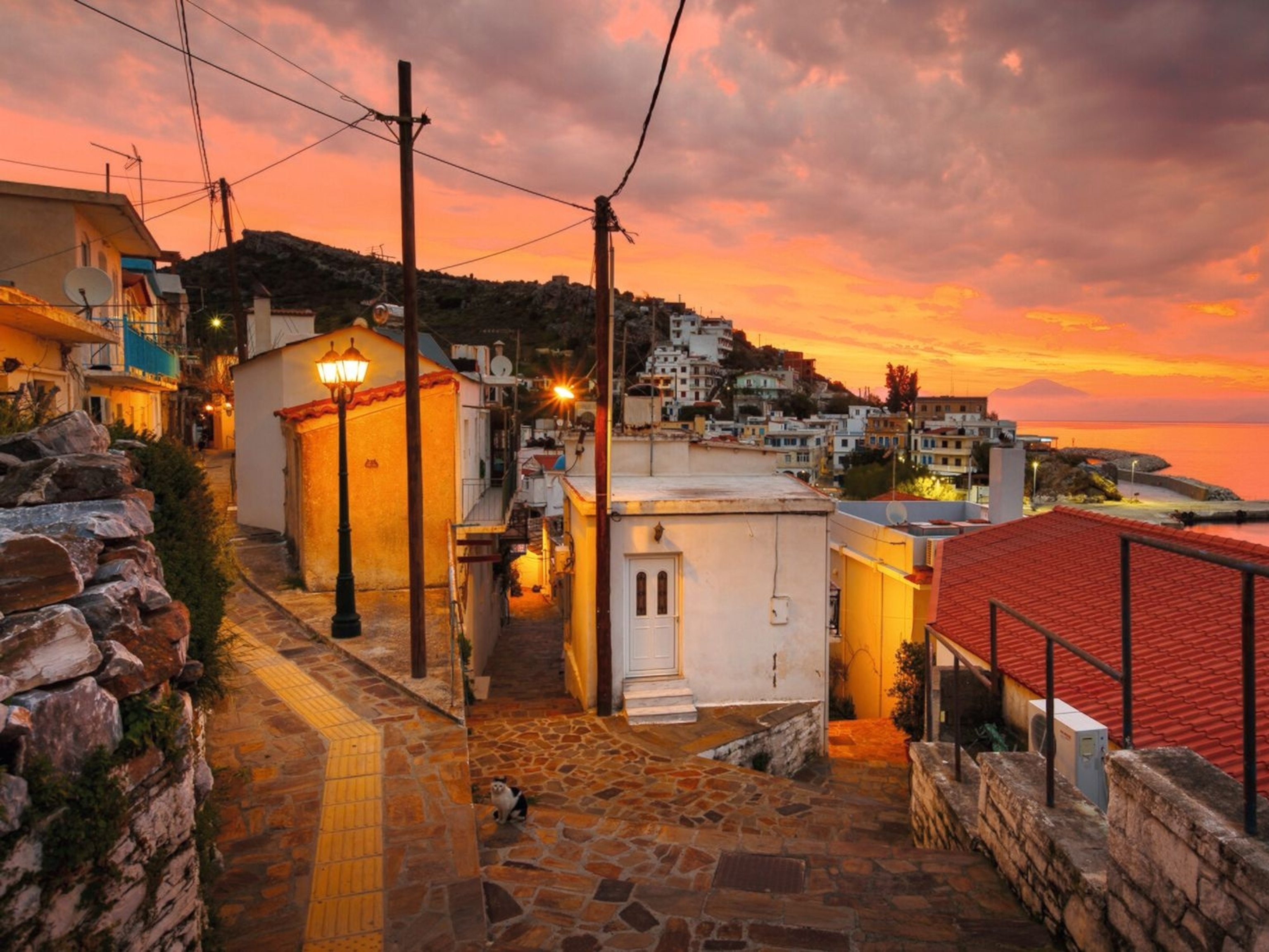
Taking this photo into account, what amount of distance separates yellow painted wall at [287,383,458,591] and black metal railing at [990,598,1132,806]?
10250 mm

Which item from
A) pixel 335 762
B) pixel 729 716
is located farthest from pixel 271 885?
pixel 729 716

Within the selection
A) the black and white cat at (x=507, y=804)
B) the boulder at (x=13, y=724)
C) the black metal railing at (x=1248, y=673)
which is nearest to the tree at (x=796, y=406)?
the black and white cat at (x=507, y=804)

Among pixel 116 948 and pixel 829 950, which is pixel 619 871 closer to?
pixel 829 950

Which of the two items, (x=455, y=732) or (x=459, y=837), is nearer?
(x=459, y=837)

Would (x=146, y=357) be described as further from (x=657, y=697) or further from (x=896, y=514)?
(x=896, y=514)

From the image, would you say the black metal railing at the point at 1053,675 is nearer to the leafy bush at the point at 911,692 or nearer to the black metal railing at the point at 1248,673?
the black metal railing at the point at 1248,673

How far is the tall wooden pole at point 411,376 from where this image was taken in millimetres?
9133

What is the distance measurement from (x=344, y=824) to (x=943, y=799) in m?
5.11

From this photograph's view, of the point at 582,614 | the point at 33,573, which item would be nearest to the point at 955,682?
the point at 33,573

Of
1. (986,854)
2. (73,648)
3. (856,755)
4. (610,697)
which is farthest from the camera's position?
(856,755)

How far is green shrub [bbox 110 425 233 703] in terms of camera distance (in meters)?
5.97

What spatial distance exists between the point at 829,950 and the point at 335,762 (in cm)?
481

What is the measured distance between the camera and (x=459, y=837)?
5926 mm

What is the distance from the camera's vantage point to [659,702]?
416 inches
